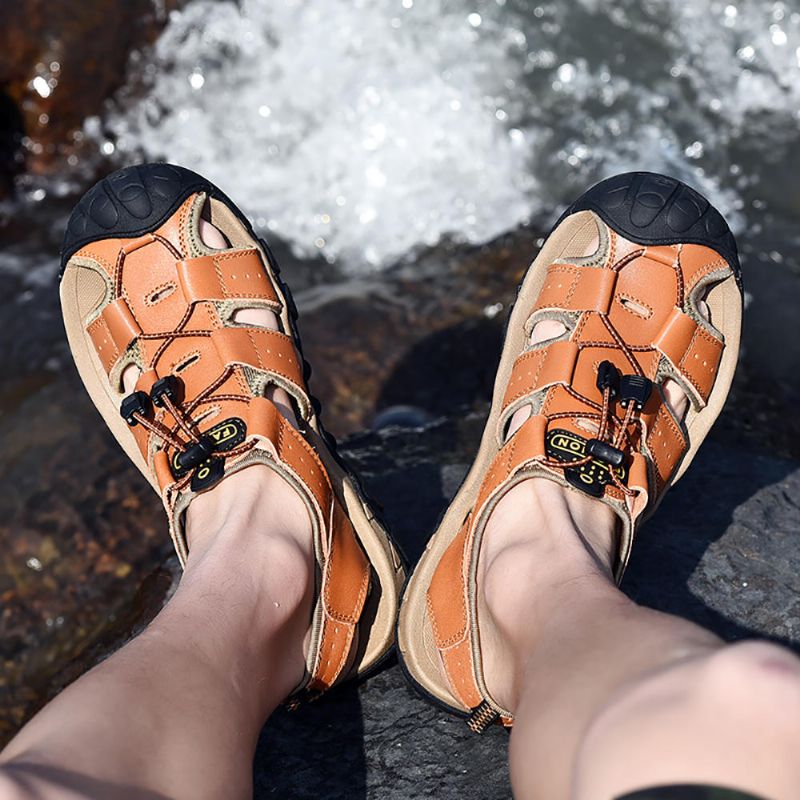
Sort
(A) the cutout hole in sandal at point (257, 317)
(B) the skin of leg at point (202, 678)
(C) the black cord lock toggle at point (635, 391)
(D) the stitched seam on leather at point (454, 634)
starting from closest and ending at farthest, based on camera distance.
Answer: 1. (B) the skin of leg at point (202, 678)
2. (D) the stitched seam on leather at point (454, 634)
3. (C) the black cord lock toggle at point (635, 391)
4. (A) the cutout hole in sandal at point (257, 317)

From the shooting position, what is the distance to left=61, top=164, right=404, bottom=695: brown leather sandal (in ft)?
6.97

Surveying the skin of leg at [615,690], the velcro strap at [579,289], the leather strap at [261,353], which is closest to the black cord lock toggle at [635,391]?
the velcro strap at [579,289]

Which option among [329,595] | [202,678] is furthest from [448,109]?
[202,678]

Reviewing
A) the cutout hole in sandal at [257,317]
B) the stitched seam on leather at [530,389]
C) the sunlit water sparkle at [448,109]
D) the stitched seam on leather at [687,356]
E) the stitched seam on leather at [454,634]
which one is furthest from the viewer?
the sunlit water sparkle at [448,109]

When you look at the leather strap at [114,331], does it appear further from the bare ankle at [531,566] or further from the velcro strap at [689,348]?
the velcro strap at [689,348]

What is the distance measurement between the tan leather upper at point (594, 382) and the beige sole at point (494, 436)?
4 centimetres

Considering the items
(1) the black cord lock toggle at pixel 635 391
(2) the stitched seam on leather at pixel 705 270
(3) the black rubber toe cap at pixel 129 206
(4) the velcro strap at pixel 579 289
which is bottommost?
(1) the black cord lock toggle at pixel 635 391

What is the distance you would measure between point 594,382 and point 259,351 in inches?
33.4

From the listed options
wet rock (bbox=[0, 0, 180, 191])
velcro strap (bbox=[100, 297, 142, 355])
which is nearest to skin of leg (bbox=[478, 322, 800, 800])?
velcro strap (bbox=[100, 297, 142, 355])

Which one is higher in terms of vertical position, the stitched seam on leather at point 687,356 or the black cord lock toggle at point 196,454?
the black cord lock toggle at point 196,454

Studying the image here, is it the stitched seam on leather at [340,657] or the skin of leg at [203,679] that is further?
the stitched seam on leather at [340,657]

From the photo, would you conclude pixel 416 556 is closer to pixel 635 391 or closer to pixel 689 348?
pixel 635 391

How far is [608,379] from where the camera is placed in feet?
7.56

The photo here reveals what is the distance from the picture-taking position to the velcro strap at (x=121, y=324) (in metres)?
2.62
